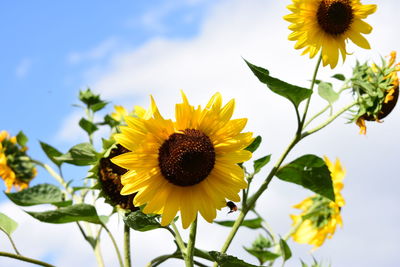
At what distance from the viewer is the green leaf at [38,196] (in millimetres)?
1593

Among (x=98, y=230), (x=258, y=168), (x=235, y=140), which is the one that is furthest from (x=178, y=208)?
(x=98, y=230)

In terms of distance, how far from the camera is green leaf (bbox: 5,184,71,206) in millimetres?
1593

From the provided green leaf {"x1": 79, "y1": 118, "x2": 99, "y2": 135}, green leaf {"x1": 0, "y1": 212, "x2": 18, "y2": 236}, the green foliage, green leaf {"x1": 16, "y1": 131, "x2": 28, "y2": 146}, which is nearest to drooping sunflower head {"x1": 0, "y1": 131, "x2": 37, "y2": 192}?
green leaf {"x1": 16, "y1": 131, "x2": 28, "y2": 146}

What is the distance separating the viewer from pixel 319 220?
2578 mm

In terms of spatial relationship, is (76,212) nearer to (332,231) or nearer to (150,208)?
(150,208)

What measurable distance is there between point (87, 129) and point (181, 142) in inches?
46.2

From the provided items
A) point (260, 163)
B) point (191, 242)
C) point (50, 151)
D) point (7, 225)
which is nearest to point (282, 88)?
point (260, 163)

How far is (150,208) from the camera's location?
→ 47.5 inches

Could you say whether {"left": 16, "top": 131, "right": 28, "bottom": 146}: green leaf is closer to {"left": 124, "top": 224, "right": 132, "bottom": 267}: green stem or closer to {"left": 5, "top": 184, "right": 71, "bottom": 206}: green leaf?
{"left": 5, "top": 184, "right": 71, "bottom": 206}: green leaf

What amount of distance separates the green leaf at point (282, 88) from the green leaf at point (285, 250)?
46 centimetres

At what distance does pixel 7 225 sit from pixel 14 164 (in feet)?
4.33

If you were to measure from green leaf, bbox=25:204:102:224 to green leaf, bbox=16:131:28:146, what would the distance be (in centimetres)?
142

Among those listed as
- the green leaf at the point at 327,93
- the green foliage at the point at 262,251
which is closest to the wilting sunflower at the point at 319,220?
the green foliage at the point at 262,251

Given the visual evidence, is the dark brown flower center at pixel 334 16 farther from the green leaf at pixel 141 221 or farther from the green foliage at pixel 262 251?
the green leaf at pixel 141 221
